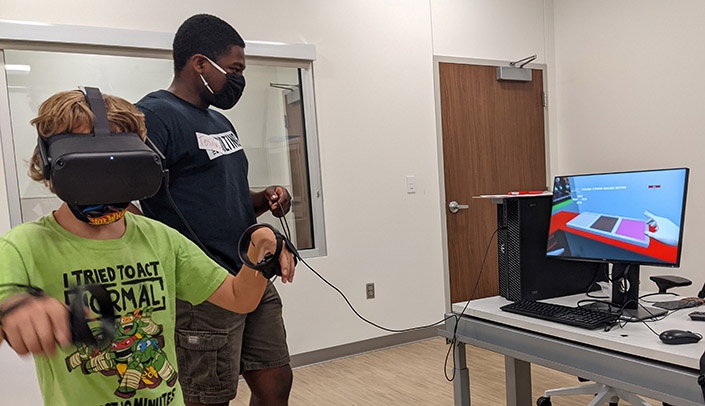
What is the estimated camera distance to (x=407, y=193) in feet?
12.7

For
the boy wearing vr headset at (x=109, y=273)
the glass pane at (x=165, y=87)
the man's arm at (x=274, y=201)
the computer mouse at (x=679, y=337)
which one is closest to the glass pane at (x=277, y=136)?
the glass pane at (x=165, y=87)

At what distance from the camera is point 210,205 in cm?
156

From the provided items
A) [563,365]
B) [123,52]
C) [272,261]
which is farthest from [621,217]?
[123,52]

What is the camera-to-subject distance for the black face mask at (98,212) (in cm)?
95

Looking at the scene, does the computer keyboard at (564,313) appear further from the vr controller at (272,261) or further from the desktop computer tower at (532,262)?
the vr controller at (272,261)

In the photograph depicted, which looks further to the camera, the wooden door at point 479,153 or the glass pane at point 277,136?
the wooden door at point 479,153

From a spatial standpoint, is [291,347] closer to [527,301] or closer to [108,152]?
[527,301]

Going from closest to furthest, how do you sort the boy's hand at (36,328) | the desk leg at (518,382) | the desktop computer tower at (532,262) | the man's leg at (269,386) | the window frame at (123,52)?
the boy's hand at (36,328)
the man's leg at (269,386)
the desktop computer tower at (532,262)
the desk leg at (518,382)
the window frame at (123,52)

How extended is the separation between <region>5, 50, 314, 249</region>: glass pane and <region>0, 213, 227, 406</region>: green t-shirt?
1.90 m

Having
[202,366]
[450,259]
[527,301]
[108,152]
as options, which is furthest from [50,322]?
[450,259]

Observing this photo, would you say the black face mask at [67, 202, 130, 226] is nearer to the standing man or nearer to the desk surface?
the standing man

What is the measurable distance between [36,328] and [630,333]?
57.1 inches

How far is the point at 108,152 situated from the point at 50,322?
295 mm

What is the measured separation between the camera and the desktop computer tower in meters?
1.98
